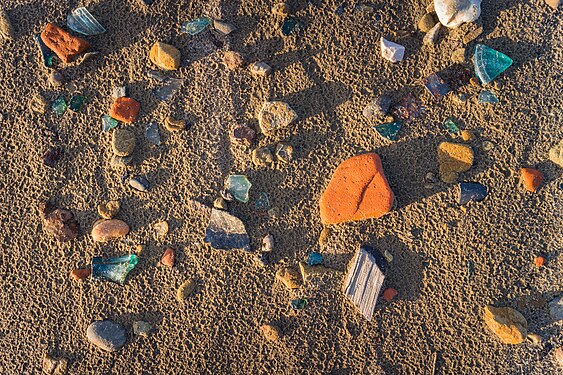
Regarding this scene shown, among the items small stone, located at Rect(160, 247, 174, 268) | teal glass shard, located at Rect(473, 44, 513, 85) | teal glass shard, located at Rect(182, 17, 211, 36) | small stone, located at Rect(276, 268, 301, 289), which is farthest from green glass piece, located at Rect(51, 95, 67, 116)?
teal glass shard, located at Rect(473, 44, 513, 85)

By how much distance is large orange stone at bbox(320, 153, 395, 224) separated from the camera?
136 cm

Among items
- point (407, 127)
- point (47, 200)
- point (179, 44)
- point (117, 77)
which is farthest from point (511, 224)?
point (47, 200)

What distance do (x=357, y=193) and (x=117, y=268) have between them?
0.79m

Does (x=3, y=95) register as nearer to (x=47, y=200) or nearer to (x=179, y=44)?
(x=47, y=200)

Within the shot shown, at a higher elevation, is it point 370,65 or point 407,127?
point 370,65

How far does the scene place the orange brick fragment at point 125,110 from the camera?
1.43 m

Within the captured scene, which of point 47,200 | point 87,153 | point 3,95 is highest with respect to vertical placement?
point 3,95

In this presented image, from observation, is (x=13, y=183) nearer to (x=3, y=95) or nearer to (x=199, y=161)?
(x=3, y=95)

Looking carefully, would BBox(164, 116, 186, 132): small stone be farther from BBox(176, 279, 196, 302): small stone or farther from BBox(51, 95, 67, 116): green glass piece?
BBox(176, 279, 196, 302): small stone

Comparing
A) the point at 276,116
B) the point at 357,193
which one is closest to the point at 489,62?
Answer: the point at 357,193

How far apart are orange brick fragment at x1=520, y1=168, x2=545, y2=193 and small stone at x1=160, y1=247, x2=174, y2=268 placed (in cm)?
112

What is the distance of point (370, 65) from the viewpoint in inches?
55.8

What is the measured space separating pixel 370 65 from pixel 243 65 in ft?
1.33

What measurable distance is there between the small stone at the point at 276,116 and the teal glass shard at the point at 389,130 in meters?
0.27
